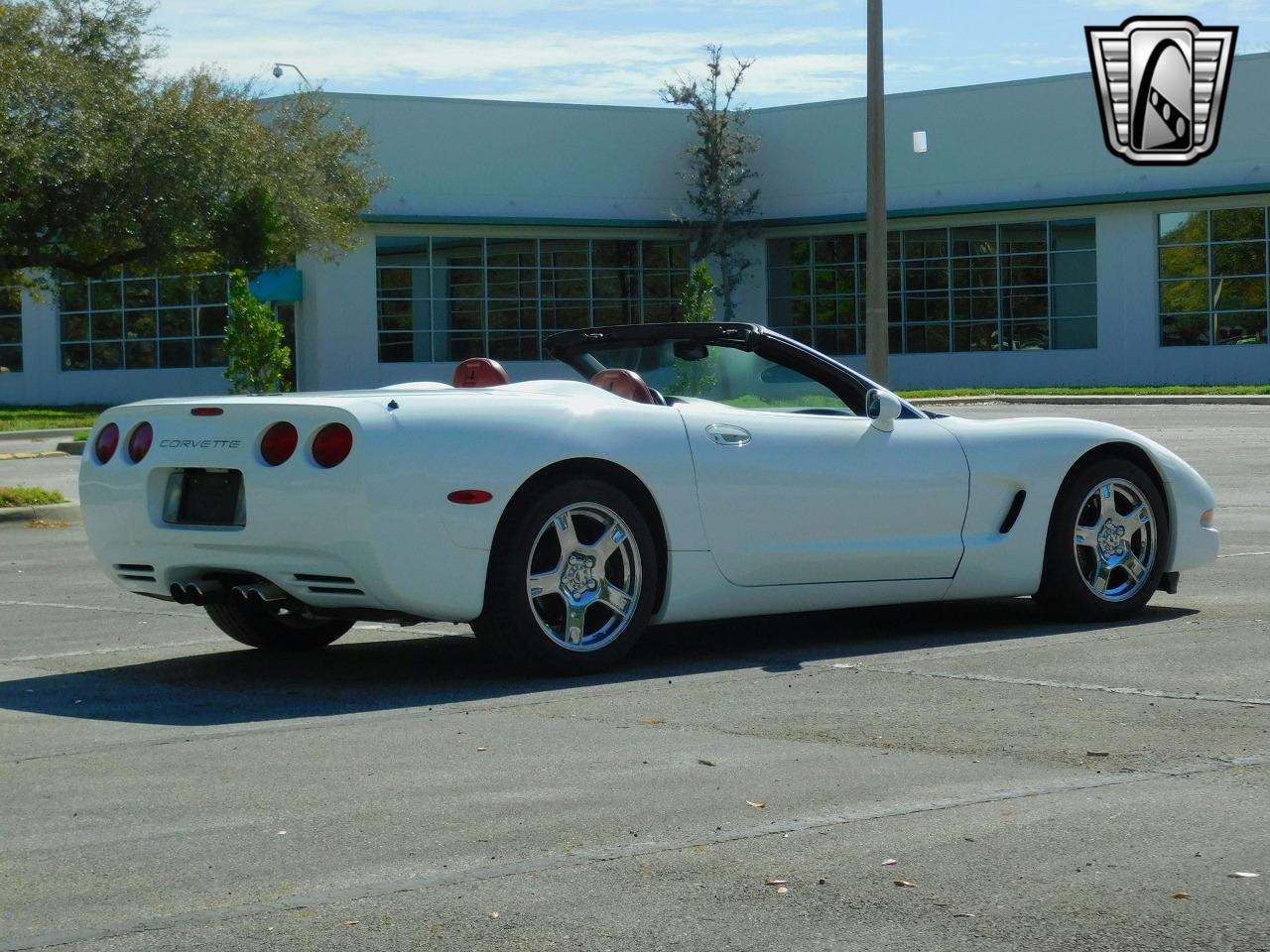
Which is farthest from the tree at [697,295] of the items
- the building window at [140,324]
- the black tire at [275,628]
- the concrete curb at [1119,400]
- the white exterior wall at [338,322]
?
the black tire at [275,628]

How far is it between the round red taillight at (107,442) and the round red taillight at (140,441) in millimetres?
86

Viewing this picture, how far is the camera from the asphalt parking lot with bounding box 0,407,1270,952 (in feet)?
12.7

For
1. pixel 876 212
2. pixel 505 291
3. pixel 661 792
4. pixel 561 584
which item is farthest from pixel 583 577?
pixel 505 291

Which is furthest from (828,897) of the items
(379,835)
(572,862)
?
(379,835)

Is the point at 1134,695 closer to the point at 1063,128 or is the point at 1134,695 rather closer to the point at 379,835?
the point at 379,835

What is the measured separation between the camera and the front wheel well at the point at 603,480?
668 centimetres

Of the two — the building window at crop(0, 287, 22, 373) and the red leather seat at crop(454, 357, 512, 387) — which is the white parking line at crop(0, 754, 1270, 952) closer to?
the red leather seat at crop(454, 357, 512, 387)

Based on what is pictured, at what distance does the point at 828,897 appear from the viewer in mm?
3994

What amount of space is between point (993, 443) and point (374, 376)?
34.6 meters

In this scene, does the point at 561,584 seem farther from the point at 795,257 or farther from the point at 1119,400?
the point at 795,257

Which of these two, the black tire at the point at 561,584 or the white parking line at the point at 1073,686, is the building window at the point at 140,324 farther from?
the white parking line at the point at 1073,686

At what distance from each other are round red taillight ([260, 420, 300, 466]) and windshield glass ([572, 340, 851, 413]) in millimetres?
1742

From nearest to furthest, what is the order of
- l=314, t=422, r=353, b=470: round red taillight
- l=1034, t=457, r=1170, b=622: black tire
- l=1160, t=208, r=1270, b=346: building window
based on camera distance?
l=314, t=422, r=353, b=470: round red taillight → l=1034, t=457, r=1170, b=622: black tire → l=1160, t=208, r=1270, b=346: building window

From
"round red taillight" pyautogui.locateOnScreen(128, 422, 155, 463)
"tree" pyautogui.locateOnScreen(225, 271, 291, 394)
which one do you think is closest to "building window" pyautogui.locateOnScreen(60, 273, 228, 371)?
"tree" pyautogui.locateOnScreen(225, 271, 291, 394)
